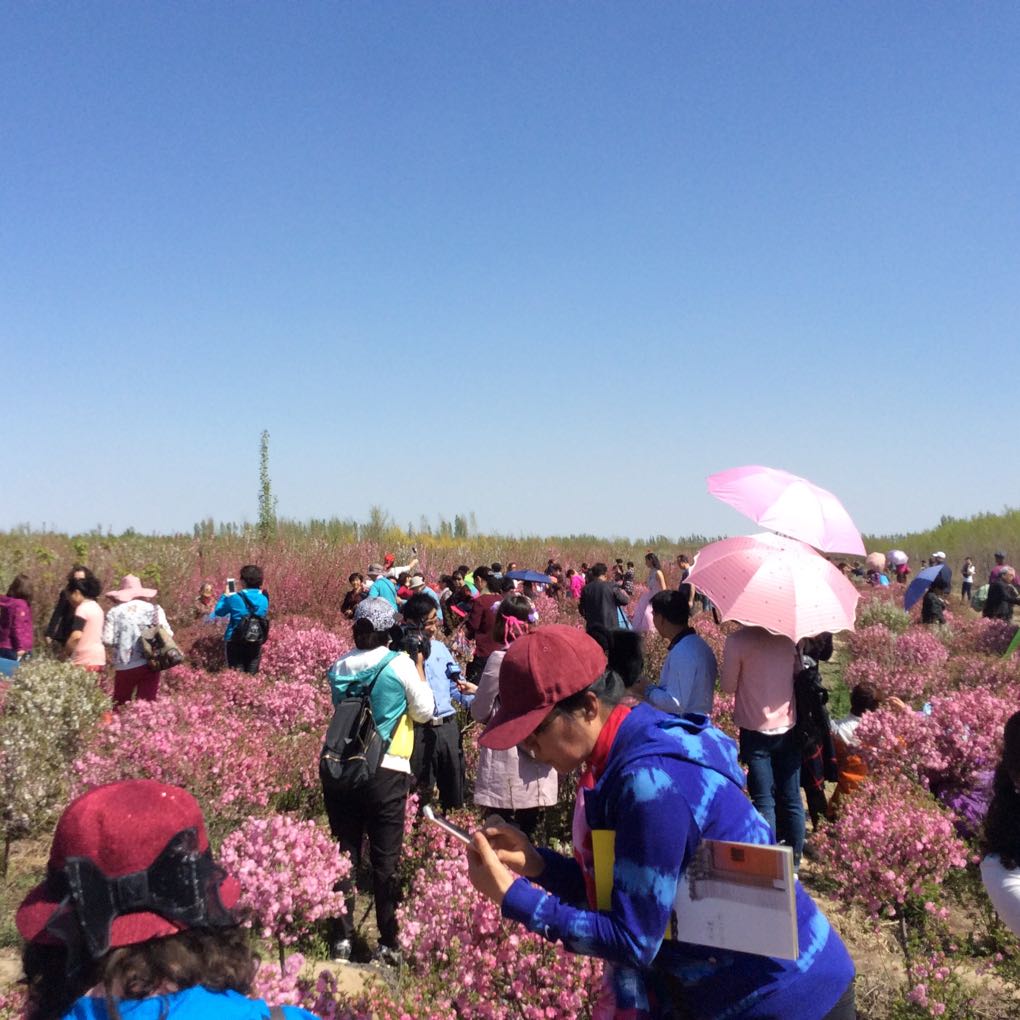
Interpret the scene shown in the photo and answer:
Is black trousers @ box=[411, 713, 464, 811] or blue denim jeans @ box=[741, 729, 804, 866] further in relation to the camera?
black trousers @ box=[411, 713, 464, 811]

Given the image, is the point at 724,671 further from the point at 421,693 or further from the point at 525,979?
the point at 525,979

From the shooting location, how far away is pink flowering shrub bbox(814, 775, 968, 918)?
3.89 meters

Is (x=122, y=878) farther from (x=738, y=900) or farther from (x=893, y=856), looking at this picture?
(x=893, y=856)

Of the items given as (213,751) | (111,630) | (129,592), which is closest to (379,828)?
(213,751)

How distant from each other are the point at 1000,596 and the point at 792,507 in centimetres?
1229

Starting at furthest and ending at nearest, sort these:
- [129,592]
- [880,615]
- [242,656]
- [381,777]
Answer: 1. [880,615]
2. [242,656]
3. [129,592]
4. [381,777]

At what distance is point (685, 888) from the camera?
1673 millimetres

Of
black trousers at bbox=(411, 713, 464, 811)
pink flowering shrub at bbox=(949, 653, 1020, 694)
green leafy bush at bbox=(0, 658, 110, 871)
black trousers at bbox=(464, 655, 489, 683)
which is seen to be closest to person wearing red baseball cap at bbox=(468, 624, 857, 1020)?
black trousers at bbox=(411, 713, 464, 811)

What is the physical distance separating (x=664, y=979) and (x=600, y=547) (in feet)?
111

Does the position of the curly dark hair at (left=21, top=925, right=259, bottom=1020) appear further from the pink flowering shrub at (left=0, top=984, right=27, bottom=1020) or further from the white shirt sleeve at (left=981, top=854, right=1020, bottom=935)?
the white shirt sleeve at (left=981, top=854, right=1020, bottom=935)

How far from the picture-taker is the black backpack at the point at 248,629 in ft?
28.5

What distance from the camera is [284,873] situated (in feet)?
10.4

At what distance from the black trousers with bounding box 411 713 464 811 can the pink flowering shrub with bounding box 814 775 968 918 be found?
2.55 meters

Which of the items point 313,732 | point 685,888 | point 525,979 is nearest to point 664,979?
point 685,888
